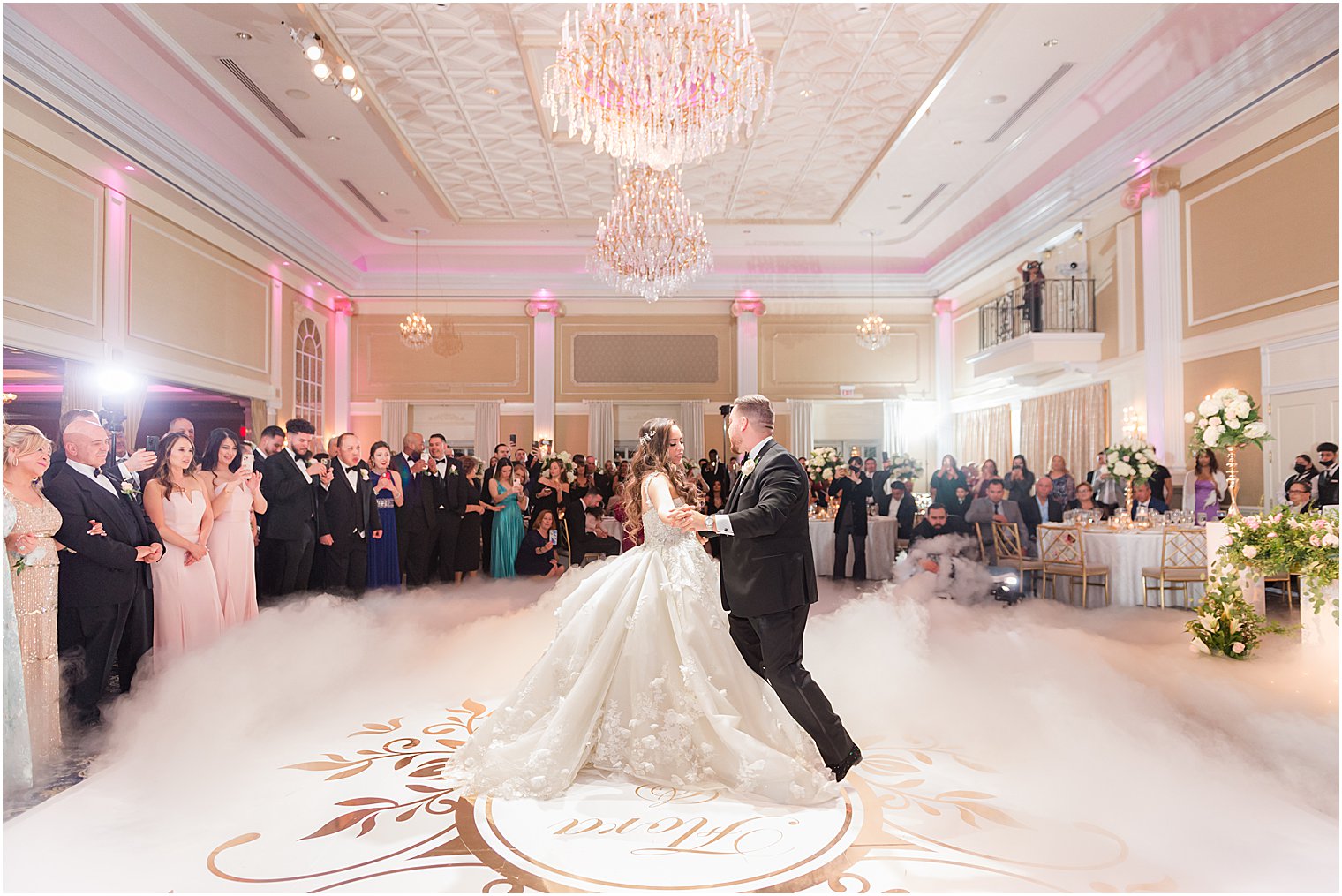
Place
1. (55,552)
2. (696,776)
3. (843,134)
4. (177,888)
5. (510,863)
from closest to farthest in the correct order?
(177,888) < (510,863) < (696,776) < (55,552) < (843,134)

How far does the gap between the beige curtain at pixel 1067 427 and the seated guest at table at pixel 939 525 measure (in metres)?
2.50

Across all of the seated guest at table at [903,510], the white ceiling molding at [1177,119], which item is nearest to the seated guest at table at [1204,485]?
the seated guest at table at [903,510]

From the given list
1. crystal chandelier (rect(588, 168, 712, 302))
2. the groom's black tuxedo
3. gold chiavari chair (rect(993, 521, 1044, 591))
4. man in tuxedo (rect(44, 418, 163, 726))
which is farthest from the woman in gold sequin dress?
gold chiavari chair (rect(993, 521, 1044, 591))

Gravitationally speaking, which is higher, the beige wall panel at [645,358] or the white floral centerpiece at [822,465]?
the beige wall panel at [645,358]

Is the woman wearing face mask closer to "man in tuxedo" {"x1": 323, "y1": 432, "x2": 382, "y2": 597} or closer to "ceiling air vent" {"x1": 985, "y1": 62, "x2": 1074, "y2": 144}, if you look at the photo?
"ceiling air vent" {"x1": 985, "y1": 62, "x2": 1074, "y2": 144}

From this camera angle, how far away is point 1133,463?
8023 mm

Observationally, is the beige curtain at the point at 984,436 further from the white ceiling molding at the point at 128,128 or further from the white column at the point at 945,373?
the white ceiling molding at the point at 128,128

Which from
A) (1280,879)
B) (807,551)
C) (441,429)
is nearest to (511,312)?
(441,429)

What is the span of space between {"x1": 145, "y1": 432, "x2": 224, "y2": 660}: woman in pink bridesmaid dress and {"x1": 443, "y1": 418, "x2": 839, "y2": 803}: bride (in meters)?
2.24

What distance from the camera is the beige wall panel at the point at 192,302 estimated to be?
8.02 metres

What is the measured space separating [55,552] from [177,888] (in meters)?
1.83

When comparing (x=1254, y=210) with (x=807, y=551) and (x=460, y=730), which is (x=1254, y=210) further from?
(x=460, y=730)

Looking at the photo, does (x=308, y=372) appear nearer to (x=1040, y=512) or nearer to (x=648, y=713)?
(x=1040, y=512)

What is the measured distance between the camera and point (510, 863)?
2543 mm
